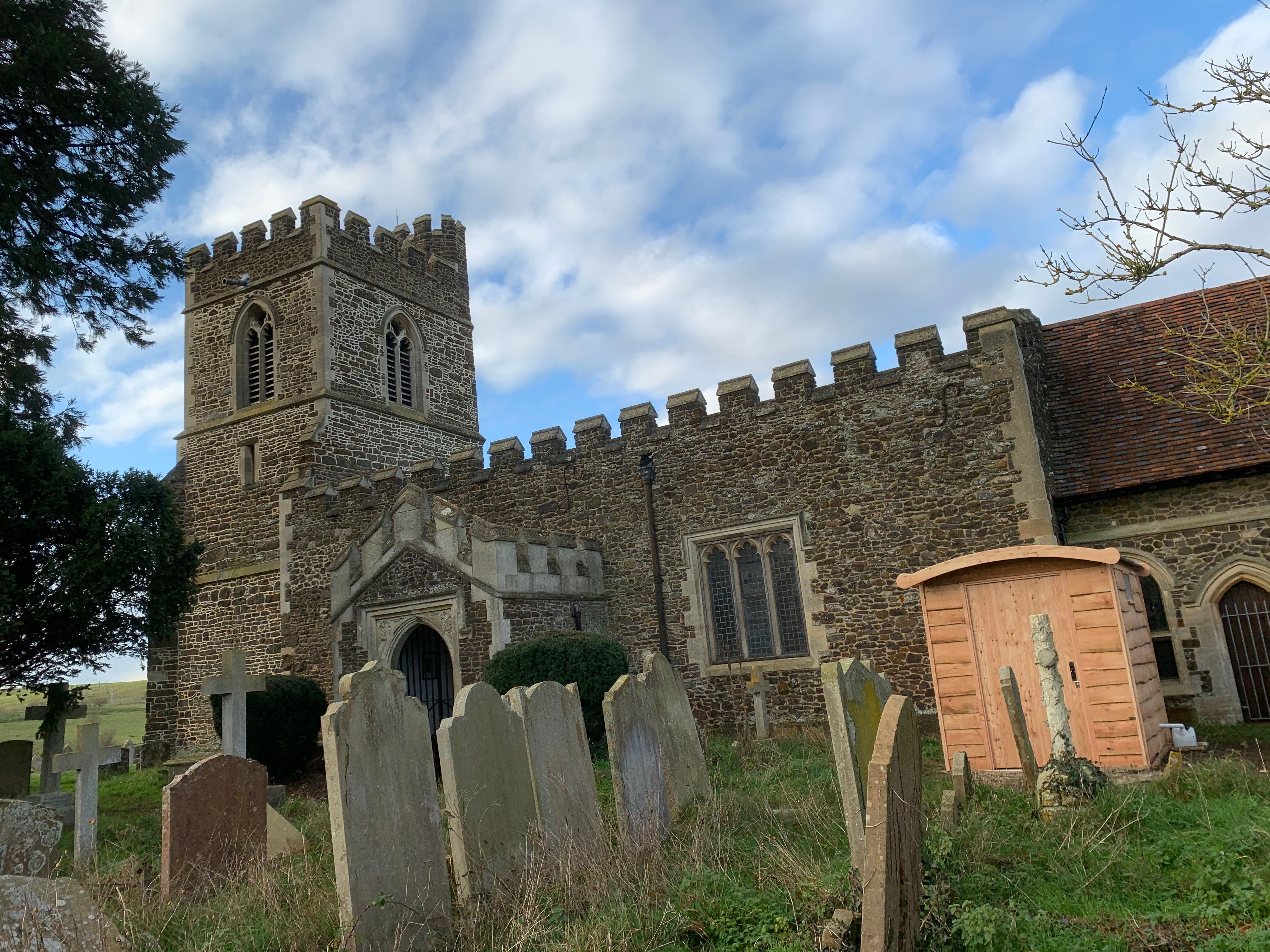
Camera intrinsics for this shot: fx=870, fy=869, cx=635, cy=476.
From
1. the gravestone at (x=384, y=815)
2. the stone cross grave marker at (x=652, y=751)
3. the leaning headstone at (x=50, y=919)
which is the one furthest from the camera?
the stone cross grave marker at (x=652, y=751)

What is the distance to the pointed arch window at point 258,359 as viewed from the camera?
779 inches

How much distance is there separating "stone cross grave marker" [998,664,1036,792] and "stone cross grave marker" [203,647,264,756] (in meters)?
7.96

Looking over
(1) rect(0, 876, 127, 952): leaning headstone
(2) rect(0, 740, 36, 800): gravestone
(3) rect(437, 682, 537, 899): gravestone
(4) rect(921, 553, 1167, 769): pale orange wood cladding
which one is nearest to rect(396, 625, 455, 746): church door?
(2) rect(0, 740, 36, 800): gravestone

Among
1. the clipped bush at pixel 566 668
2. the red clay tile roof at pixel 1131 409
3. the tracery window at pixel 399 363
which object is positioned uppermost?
the tracery window at pixel 399 363

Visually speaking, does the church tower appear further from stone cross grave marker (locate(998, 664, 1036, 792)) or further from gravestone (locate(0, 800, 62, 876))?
Result: stone cross grave marker (locate(998, 664, 1036, 792))

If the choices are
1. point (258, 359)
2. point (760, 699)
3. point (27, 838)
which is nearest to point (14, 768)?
point (27, 838)

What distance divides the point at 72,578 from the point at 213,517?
9525mm

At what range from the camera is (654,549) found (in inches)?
546

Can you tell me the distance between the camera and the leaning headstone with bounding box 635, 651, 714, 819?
6.60 m

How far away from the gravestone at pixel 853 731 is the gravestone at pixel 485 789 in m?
1.92

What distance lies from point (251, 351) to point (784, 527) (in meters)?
14.0

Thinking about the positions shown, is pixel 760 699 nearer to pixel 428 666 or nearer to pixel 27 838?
pixel 428 666

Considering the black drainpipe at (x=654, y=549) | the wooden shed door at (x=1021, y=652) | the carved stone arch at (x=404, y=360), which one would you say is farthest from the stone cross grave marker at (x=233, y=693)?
the carved stone arch at (x=404, y=360)

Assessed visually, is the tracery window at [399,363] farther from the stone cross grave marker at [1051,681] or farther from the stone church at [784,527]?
the stone cross grave marker at [1051,681]
